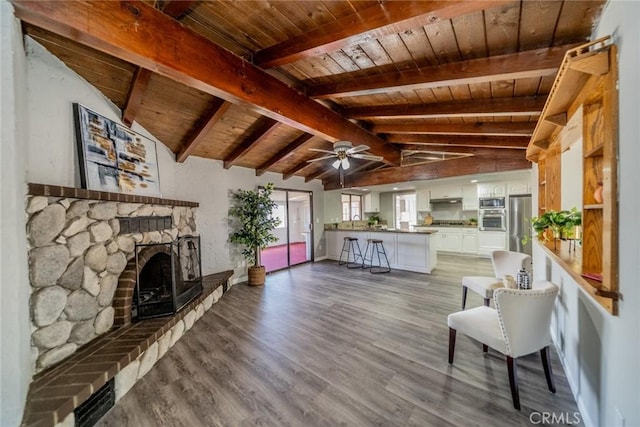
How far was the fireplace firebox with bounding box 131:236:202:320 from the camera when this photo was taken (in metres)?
2.44

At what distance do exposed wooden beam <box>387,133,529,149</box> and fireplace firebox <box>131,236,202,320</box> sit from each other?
4.08 meters

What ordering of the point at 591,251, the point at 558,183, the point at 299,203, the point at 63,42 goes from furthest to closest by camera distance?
1. the point at 299,203
2. the point at 558,183
3. the point at 63,42
4. the point at 591,251

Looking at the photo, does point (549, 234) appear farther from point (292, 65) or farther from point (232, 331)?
point (232, 331)

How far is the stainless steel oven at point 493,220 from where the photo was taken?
618 centimetres

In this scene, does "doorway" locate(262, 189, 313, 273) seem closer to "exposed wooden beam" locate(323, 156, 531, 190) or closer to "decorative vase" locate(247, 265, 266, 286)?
"decorative vase" locate(247, 265, 266, 286)

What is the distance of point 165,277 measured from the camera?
290 centimetres

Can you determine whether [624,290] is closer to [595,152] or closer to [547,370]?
[595,152]

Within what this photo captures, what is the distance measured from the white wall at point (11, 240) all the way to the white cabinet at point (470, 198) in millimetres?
8305

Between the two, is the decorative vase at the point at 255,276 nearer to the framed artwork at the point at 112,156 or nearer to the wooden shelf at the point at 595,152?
the framed artwork at the point at 112,156

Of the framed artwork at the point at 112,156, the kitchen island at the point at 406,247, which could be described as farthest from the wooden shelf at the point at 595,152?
the kitchen island at the point at 406,247

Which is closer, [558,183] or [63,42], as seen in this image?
[63,42]

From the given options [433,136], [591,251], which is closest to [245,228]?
[433,136]

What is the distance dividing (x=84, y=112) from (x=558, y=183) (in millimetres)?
4893

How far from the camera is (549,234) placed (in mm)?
2689
